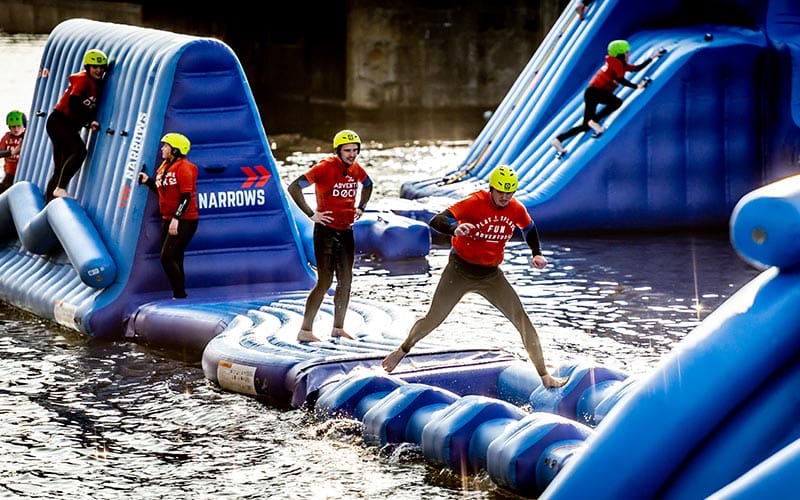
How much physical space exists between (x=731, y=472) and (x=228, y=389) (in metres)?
5.53

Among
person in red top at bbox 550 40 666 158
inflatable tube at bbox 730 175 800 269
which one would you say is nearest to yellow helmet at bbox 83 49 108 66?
person in red top at bbox 550 40 666 158

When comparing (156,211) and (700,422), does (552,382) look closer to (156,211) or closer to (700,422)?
(700,422)

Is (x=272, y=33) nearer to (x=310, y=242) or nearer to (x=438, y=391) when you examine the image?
(x=310, y=242)

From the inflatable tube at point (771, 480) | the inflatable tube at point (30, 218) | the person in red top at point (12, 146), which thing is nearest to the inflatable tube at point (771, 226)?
the inflatable tube at point (771, 480)

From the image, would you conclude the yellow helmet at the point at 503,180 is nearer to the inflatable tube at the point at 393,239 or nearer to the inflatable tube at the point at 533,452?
the inflatable tube at the point at 533,452

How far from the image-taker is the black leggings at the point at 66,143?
13953 millimetres

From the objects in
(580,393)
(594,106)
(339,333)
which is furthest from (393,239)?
(580,393)

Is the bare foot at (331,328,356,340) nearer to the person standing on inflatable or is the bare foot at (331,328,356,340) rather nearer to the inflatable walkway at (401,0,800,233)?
the person standing on inflatable

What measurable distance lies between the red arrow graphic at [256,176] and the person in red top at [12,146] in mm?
4252

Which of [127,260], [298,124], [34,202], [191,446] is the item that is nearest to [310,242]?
[127,260]

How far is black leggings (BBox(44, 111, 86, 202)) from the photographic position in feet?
45.8

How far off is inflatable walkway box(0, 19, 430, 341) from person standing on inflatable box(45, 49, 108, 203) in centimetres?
16

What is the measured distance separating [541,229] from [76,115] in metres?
6.07

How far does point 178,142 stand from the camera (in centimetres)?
1246
